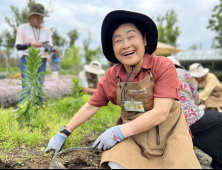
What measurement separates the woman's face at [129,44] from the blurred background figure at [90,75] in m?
2.96

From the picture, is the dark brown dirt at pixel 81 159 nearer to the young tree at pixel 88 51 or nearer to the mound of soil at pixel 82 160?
the mound of soil at pixel 82 160

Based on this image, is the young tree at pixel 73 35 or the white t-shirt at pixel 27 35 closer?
the white t-shirt at pixel 27 35

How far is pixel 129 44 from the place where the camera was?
147 cm

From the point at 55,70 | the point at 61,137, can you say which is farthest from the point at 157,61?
the point at 55,70

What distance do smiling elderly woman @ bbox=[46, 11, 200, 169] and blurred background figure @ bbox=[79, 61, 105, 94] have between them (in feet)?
9.16

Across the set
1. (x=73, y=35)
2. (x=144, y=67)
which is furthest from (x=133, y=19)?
(x=73, y=35)

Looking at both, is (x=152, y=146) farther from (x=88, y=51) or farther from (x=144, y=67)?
(x=88, y=51)

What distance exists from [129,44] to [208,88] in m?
3.08

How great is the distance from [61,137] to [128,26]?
1162mm

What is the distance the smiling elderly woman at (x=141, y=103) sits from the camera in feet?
4.41

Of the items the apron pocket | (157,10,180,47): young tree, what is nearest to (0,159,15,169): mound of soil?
the apron pocket

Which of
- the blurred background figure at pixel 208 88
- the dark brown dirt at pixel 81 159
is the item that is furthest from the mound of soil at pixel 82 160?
the blurred background figure at pixel 208 88

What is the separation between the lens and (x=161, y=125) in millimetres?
1493

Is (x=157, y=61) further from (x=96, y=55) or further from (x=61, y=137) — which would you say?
(x=96, y=55)
